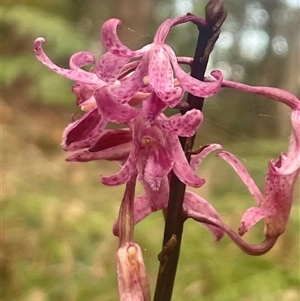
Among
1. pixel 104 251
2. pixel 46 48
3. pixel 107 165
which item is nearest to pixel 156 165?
pixel 104 251

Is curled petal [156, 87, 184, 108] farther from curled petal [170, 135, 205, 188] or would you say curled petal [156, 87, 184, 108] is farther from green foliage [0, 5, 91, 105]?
green foliage [0, 5, 91, 105]

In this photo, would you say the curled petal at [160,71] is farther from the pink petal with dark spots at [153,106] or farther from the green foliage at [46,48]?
the green foliage at [46,48]

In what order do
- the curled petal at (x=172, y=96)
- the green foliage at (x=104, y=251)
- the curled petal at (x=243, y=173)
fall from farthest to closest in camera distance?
the green foliage at (x=104, y=251)
the curled petal at (x=243, y=173)
the curled petal at (x=172, y=96)

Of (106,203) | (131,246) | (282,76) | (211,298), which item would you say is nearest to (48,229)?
(106,203)

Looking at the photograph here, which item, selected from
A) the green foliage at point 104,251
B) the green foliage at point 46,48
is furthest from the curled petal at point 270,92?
the green foliage at point 46,48

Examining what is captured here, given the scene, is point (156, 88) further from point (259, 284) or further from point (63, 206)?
point (63, 206)

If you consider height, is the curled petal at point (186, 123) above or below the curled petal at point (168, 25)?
below

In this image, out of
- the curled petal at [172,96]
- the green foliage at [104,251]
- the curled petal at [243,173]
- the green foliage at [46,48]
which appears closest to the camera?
the curled petal at [172,96]

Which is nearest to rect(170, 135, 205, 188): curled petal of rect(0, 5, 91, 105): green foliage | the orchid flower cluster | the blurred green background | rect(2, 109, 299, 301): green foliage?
the orchid flower cluster

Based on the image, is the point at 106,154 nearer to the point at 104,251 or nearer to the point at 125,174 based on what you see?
the point at 125,174
